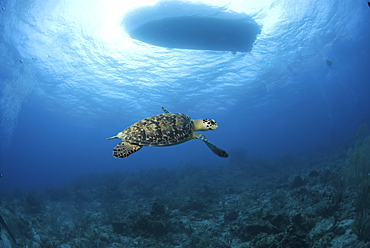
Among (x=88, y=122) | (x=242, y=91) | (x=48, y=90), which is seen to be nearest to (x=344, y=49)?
(x=242, y=91)

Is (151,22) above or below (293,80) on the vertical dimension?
below

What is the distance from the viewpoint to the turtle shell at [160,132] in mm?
4785

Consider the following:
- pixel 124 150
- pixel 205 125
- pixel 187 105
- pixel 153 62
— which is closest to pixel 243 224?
pixel 205 125

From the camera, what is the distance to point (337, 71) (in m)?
39.2

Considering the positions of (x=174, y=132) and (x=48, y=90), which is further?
(x=48, y=90)

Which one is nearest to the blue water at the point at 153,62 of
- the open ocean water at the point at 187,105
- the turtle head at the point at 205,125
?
the open ocean water at the point at 187,105

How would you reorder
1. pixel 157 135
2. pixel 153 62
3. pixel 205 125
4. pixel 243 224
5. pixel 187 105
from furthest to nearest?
pixel 187 105 < pixel 153 62 < pixel 243 224 < pixel 205 125 < pixel 157 135

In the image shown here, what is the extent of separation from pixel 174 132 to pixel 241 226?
4190 millimetres

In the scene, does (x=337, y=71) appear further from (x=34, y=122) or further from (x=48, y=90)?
(x=34, y=122)

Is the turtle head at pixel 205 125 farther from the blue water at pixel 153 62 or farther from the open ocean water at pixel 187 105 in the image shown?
the blue water at pixel 153 62

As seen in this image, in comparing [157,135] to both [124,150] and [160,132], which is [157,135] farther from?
[124,150]

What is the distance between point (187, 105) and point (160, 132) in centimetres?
3451

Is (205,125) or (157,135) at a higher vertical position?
(205,125)

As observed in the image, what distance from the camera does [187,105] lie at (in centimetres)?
3925
